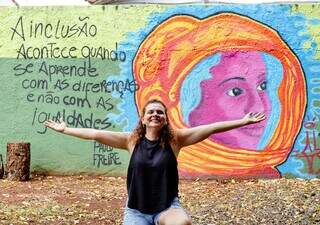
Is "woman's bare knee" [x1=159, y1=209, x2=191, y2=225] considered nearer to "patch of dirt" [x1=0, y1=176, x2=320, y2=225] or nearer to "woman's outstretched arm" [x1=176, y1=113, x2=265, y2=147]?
"woman's outstretched arm" [x1=176, y1=113, x2=265, y2=147]

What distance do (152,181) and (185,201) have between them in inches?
145

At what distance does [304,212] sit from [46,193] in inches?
147

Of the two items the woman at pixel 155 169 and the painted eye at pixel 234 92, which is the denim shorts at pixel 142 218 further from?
the painted eye at pixel 234 92

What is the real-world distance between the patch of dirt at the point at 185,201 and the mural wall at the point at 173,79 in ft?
1.33

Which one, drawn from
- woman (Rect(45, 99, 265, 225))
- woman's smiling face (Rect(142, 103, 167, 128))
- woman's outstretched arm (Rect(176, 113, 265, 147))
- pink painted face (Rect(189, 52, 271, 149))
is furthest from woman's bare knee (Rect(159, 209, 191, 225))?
pink painted face (Rect(189, 52, 271, 149))

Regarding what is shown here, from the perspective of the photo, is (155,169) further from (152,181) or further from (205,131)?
(205,131)

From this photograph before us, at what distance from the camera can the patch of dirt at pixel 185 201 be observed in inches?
289

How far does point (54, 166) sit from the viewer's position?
10.3 m

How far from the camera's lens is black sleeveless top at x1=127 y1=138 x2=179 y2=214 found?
482cm

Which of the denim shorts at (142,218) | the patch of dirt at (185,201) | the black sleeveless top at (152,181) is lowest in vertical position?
the patch of dirt at (185,201)

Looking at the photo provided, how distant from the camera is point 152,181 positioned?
481cm

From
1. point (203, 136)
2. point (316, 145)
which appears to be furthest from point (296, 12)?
point (203, 136)

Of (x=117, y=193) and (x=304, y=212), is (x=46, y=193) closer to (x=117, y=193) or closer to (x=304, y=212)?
(x=117, y=193)

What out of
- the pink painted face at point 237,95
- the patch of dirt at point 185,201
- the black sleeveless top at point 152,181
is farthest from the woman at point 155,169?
the pink painted face at point 237,95
